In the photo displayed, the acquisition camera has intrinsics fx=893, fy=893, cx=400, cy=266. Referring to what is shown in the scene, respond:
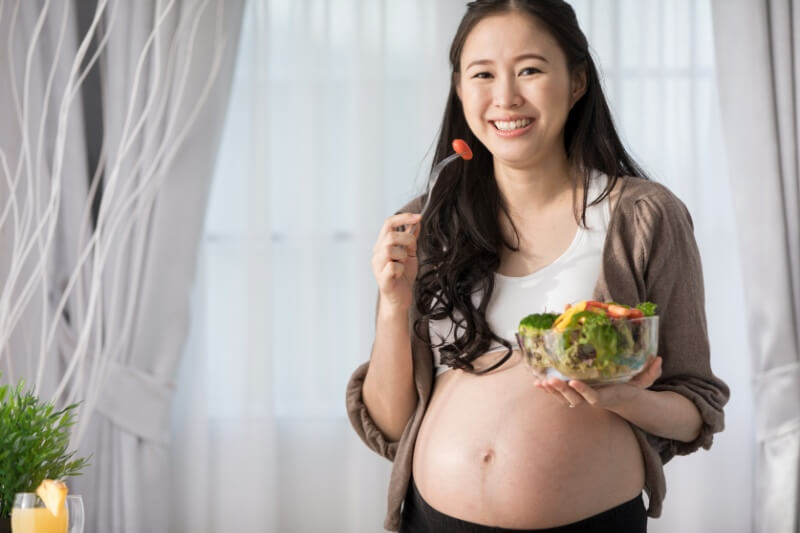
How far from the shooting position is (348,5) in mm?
2619

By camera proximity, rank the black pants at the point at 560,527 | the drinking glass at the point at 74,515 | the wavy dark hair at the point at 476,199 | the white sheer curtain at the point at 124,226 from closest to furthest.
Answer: the drinking glass at the point at 74,515 → the black pants at the point at 560,527 → the wavy dark hair at the point at 476,199 → the white sheer curtain at the point at 124,226

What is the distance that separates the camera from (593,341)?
40.8 inches

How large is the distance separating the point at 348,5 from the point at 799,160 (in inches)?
54.1

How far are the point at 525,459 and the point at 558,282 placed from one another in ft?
0.87

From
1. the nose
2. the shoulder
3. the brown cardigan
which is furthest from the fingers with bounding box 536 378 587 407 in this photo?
the nose

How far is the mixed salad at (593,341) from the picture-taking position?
3.41 ft

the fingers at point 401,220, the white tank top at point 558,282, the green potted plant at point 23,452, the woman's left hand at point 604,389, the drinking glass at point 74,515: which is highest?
the fingers at point 401,220

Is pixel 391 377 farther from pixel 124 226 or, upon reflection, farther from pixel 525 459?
pixel 124 226

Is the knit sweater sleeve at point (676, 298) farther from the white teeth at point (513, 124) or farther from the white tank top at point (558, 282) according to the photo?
the white teeth at point (513, 124)

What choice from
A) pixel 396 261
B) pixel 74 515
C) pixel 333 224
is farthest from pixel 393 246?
pixel 333 224

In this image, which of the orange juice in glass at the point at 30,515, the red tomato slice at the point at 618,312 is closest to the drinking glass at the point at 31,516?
the orange juice in glass at the point at 30,515

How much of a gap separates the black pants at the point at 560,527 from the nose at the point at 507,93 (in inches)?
23.8

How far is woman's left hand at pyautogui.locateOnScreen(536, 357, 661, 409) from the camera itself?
1074mm

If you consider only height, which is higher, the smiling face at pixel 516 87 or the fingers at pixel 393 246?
the smiling face at pixel 516 87
